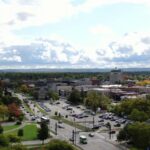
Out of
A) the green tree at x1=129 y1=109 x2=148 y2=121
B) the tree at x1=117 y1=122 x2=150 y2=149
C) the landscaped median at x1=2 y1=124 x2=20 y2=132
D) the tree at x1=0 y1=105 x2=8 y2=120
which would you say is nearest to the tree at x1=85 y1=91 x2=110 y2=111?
the tree at x1=0 y1=105 x2=8 y2=120

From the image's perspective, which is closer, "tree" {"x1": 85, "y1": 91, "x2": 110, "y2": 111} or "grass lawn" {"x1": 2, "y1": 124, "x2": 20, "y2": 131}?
"grass lawn" {"x1": 2, "y1": 124, "x2": 20, "y2": 131}

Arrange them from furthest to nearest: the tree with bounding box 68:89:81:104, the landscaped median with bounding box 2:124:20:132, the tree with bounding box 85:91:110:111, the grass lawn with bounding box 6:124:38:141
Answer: the tree with bounding box 68:89:81:104 < the tree with bounding box 85:91:110:111 < the landscaped median with bounding box 2:124:20:132 < the grass lawn with bounding box 6:124:38:141

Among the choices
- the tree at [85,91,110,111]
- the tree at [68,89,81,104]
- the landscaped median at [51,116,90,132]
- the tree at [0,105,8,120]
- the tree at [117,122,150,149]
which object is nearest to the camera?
the tree at [117,122,150,149]

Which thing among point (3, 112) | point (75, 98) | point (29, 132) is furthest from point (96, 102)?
point (29, 132)

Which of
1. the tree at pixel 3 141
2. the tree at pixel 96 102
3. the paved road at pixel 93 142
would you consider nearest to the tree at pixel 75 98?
the tree at pixel 96 102

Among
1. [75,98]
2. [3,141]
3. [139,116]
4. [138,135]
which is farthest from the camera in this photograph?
[75,98]

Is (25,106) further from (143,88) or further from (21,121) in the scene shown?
(143,88)

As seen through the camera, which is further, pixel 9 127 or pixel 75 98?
pixel 75 98

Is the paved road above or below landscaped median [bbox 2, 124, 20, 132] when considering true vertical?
above

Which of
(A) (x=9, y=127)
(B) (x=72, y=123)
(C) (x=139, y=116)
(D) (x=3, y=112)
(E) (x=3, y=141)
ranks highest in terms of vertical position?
(C) (x=139, y=116)

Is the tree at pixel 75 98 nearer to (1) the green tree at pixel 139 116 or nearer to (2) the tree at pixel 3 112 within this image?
(2) the tree at pixel 3 112

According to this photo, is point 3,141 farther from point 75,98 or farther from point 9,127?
point 75,98

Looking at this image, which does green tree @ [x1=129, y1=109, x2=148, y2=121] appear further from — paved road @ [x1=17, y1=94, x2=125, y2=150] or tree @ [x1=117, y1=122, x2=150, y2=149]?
tree @ [x1=117, y1=122, x2=150, y2=149]
